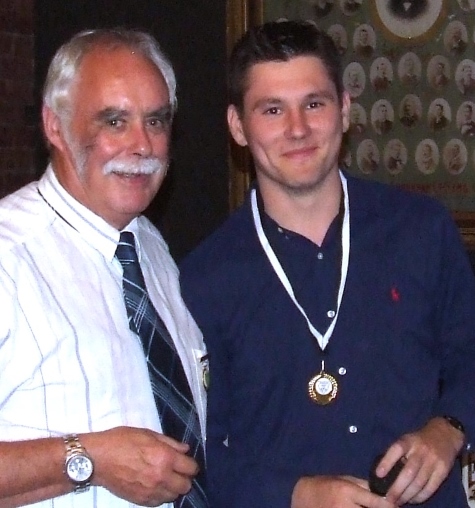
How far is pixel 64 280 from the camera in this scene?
2.01 meters

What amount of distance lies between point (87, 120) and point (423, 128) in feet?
4.47

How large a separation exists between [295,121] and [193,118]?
1.58 meters

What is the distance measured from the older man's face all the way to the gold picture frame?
1.23 meters

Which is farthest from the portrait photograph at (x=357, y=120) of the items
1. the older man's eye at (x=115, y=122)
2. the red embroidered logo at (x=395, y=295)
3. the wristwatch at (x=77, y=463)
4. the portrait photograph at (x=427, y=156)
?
the wristwatch at (x=77, y=463)

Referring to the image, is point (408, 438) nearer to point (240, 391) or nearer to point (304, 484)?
point (304, 484)

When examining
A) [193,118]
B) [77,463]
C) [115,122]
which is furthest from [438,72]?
[77,463]

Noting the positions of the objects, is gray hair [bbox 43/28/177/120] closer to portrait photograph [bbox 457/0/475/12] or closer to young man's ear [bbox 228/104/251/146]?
young man's ear [bbox 228/104/251/146]

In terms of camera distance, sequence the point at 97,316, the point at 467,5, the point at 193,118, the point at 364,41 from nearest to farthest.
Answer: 1. the point at 97,316
2. the point at 467,5
3. the point at 364,41
4. the point at 193,118

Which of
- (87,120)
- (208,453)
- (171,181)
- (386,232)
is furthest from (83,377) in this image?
(171,181)

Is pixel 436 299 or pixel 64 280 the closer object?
pixel 64 280

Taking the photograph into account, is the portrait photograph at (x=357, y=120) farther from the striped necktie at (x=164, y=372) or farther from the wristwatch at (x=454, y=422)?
the wristwatch at (x=454, y=422)

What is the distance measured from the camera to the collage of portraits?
9.70 feet

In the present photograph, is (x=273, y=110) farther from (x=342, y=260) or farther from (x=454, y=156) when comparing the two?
(x=454, y=156)

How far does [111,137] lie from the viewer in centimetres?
209
